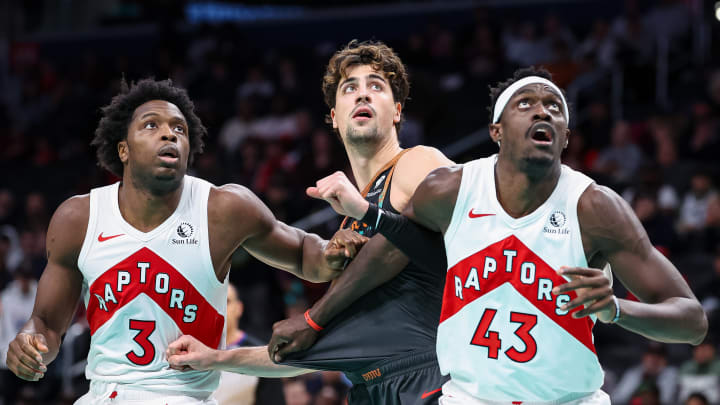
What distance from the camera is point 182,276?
459cm

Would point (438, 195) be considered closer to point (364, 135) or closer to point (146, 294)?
point (364, 135)

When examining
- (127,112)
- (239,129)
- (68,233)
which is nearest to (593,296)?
(68,233)

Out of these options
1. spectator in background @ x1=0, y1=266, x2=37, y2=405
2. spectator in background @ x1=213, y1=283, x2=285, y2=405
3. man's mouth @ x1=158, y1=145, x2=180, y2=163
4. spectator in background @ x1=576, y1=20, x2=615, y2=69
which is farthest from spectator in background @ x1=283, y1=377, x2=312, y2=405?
spectator in background @ x1=576, y1=20, x2=615, y2=69

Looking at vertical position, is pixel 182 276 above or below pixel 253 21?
below

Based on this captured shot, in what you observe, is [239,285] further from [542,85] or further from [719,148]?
[542,85]

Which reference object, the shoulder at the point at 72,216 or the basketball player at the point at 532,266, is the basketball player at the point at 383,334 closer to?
the basketball player at the point at 532,266

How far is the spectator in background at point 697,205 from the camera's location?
387 inches

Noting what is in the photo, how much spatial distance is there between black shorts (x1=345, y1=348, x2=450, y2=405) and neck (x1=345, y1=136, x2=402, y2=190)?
1048 mm

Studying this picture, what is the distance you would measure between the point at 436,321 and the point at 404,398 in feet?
1.35

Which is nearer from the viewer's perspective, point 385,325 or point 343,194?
point 343,194

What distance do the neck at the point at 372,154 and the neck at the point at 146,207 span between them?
1001 mm

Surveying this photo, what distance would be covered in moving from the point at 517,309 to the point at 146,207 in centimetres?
198

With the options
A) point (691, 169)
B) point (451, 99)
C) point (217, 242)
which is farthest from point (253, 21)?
point (217, 242)

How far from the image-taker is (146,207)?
15.5 feet
